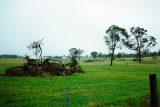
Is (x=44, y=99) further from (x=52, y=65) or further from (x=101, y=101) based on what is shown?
(x=52, y=65)

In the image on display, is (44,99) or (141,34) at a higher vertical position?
(141,34)

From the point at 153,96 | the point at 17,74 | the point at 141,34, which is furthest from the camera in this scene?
the point at 141,34

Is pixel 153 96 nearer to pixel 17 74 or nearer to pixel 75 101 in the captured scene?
pixel 75 101

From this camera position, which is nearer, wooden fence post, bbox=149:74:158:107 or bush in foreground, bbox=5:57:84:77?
wooden fence post, bbox=149:74:158:107

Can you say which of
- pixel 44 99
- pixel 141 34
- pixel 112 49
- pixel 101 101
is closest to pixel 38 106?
pixel 44 99

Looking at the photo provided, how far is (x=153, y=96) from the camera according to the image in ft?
30.0

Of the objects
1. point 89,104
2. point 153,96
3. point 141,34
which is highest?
point 141,34

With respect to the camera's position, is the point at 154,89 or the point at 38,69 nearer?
the point at 154,89

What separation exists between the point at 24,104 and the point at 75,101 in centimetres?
272

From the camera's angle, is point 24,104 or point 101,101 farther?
point 101,101

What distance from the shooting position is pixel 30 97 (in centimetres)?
1418

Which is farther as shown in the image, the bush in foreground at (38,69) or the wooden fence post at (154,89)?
the bush in foreground at (38,69)

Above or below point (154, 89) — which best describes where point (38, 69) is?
below

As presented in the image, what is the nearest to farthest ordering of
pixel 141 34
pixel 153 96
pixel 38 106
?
pixel 153 96 → pixel 38 106 → pixel 141 34
